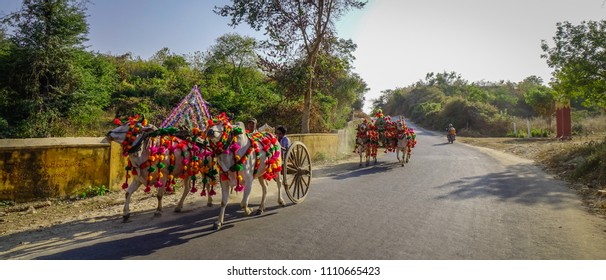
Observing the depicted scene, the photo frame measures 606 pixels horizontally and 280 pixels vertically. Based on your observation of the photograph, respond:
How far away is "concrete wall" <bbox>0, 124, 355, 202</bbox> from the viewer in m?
7.63

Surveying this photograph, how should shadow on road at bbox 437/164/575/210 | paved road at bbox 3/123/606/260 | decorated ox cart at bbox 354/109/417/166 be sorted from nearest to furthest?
paved road at bbox 3/123/606/260 < shadow on road at bbox 437/164/575/210 < decorated ox cart at bbox 354/109/417/166

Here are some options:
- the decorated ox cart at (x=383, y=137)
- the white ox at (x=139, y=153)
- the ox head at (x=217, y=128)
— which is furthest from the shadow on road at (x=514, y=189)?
the white ox at (x=139, y=153)

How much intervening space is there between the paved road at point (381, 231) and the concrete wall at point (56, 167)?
314 cm

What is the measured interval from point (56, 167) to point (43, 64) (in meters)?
7.23

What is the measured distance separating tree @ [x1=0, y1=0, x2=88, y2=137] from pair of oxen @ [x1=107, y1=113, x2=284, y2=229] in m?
9.16

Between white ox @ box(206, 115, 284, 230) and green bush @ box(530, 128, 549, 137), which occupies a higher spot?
green bush @ box(530, 128, 549, 137)

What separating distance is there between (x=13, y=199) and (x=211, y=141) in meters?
5.23

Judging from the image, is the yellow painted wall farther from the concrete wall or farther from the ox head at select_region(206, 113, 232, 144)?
the ox head at select_region(206, 113, 232, 144)

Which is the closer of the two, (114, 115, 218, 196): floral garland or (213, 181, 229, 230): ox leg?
(213, 181, 229, 230): ox leg

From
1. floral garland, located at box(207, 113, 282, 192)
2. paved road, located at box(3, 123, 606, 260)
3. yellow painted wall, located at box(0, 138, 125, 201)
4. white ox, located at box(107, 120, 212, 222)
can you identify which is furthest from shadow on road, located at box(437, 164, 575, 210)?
yellow painted wall, located at box(0, 138, 125, 201)

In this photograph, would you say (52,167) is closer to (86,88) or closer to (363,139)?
(86,88)

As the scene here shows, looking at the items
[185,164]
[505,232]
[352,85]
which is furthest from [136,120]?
[352,85]

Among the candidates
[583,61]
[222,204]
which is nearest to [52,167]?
[222,204]

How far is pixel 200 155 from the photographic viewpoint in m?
7.07
